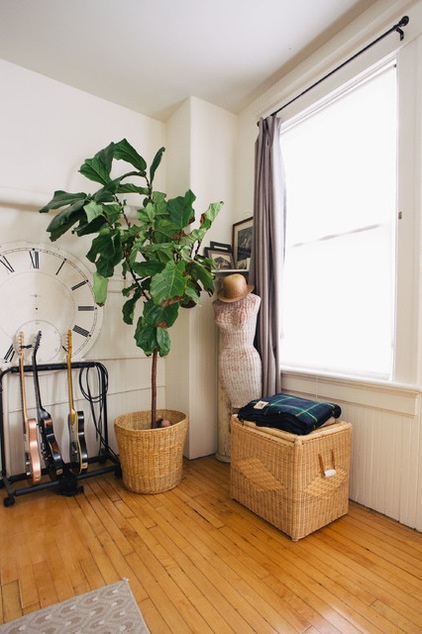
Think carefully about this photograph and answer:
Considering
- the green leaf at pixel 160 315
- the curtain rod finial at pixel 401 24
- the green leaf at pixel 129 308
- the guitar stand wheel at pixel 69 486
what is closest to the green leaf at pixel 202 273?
the green leaf at pixel 160 315

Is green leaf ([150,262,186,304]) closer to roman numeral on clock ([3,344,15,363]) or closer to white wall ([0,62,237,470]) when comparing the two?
white wall ([0,62,237,470])

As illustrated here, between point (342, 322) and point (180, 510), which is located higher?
point (342, 322)

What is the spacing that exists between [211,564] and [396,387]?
4.04ft

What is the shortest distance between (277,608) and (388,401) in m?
1.09

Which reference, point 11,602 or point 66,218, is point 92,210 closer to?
point 66,218

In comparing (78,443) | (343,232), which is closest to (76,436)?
(78,443)

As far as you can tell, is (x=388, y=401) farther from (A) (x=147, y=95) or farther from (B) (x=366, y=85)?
(A) (x=147, y=95)

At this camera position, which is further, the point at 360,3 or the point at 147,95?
the point at 147,95

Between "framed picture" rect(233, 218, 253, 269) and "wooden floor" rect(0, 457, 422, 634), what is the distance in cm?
172

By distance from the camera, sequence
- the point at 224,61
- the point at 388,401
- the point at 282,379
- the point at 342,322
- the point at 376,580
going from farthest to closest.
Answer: the point at 282,379
the point at 224,61
the point at 342,322
the point at 388,401
the point at 376,580

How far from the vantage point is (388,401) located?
179 centimetres

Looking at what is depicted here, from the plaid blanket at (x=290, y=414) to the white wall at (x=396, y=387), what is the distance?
192 mm

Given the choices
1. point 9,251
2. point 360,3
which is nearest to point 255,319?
point 9,251

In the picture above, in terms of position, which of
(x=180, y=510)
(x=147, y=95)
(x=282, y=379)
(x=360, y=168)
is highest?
(x=147, y=95)
